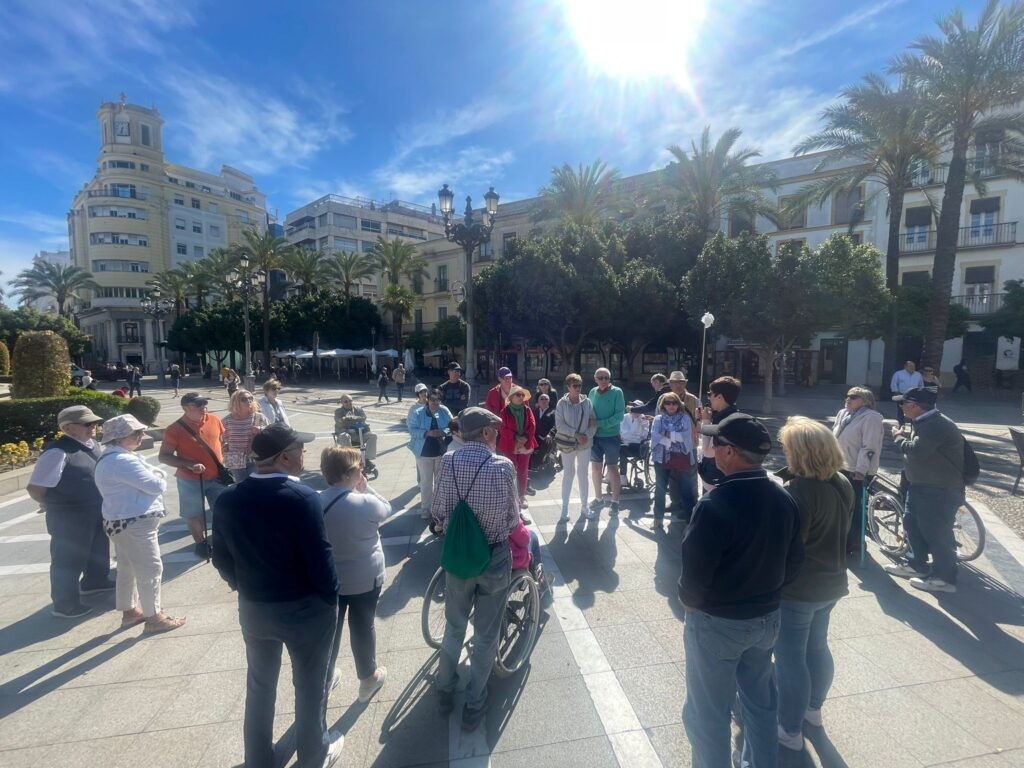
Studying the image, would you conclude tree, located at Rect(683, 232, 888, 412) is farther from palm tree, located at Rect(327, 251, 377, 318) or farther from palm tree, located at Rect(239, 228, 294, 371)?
palm tree, located at Rect(327, 251, 377, 318)

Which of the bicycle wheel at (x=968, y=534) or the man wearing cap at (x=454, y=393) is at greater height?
the man wearing cap at (x=454, y=393)

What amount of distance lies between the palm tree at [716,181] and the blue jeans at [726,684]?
2438cm

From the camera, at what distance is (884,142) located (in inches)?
663

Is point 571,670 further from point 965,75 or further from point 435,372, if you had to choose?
point 435,372

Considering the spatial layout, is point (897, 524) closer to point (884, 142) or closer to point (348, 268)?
point (884, 142)

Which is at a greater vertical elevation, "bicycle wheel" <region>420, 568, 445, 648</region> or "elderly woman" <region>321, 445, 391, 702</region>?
"elderly woman" <region>321, 445, 391, 702</region>

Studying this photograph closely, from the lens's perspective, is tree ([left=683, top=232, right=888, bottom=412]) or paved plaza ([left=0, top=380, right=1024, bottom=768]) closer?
paved plaza ([left=0, top=380, right=1024, bottom=768])

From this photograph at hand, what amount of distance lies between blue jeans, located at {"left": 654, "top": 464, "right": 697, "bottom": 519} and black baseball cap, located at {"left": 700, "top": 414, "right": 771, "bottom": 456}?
3552mm

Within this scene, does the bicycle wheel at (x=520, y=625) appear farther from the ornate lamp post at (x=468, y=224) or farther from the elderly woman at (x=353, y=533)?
the ornate lamp post at (x=468, y=224)

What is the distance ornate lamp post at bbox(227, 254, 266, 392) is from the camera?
26438 mm

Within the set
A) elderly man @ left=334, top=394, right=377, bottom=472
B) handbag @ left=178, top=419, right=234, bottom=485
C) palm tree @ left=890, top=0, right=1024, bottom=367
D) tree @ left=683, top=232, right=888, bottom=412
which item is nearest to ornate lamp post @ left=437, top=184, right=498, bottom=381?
elderly man @ left=334, top=394, right=377, bottom=472

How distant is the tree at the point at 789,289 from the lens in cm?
1571

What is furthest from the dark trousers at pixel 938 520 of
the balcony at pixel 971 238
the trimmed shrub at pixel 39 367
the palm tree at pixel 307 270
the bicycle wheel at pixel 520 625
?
the palm tree at pixel 307 270

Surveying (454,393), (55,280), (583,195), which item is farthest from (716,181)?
(55,280)
